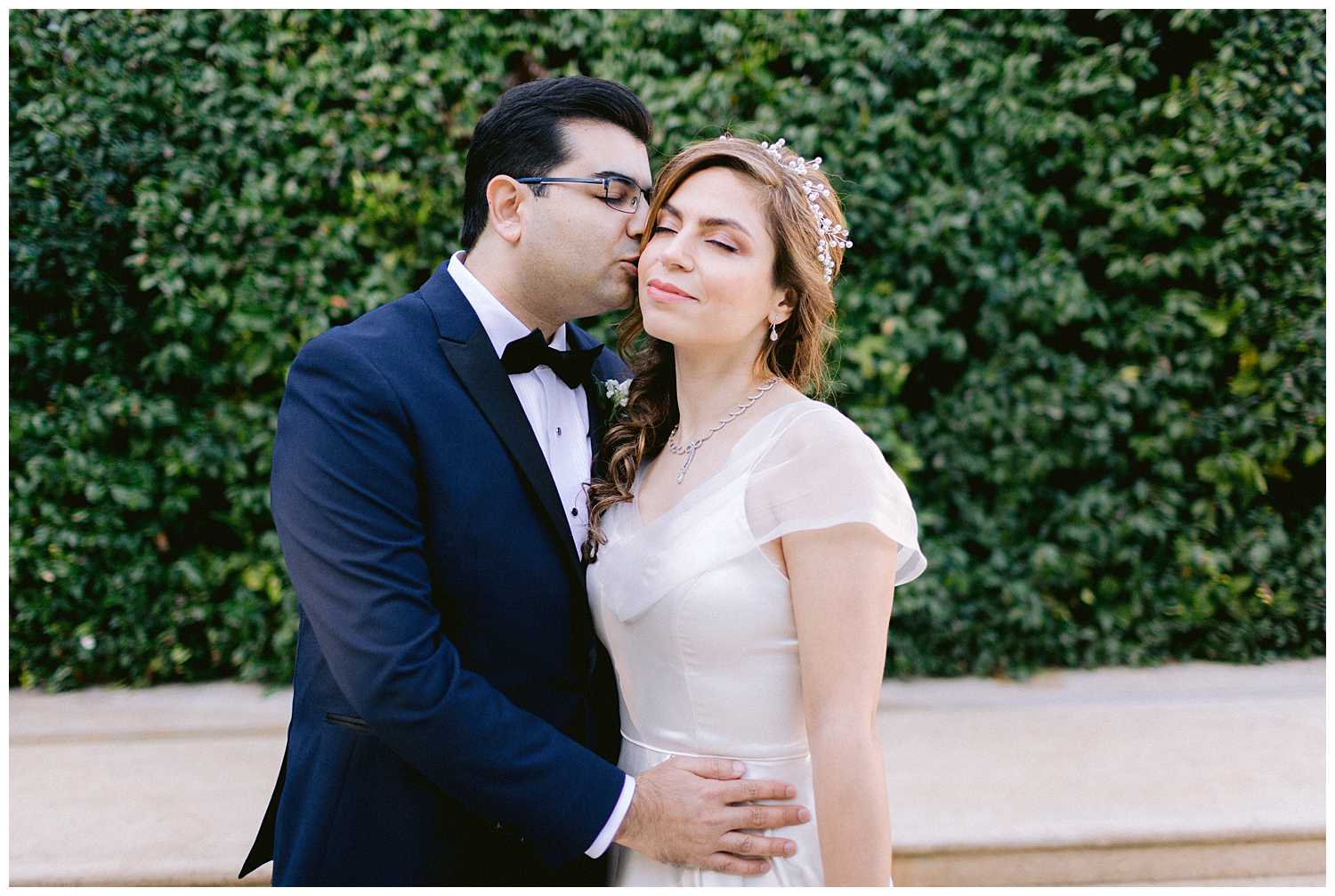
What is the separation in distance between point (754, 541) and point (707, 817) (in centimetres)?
52

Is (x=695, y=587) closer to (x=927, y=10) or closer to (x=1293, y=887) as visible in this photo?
(x=1293, y=887)

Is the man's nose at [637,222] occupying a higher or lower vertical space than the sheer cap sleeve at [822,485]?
higher

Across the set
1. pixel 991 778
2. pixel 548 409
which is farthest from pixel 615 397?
pixel 991 778

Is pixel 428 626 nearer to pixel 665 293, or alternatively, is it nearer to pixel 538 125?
pixel 665 293

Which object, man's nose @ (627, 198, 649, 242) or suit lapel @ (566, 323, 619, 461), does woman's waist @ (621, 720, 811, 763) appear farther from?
man's nose @ (627, 198, 649, 242)

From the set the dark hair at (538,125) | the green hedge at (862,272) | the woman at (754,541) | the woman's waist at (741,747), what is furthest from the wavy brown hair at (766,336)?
the green hedge at (862,272)

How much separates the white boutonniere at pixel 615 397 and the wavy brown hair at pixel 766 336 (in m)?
0.02

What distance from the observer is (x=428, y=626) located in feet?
5.29

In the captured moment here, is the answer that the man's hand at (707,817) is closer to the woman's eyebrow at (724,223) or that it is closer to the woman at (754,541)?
the woman at (754,541)

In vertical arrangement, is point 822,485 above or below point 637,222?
below

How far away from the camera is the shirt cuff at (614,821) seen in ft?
5.40

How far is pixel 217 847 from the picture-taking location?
9.86ft

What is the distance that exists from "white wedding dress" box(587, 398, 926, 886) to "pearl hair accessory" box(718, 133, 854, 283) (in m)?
0.31

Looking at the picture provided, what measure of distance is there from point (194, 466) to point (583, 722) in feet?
9.60
